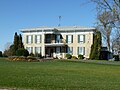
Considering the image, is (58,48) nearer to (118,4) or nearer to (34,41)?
(34,41)

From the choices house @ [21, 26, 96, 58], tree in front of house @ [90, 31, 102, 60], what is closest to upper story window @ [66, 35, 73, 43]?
house @ [21, 26, 96, 58]

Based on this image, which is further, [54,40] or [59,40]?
[54,40]

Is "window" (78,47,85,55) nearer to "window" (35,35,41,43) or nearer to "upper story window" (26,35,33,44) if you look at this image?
"window" (35,35,41,43)

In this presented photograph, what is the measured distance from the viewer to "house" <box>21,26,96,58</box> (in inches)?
3049

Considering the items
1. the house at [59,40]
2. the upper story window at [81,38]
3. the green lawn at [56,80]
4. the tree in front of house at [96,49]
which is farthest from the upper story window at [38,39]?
the green lawn at [56,80]

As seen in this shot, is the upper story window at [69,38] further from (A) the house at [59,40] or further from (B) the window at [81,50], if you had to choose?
(B) the window at [81,50]

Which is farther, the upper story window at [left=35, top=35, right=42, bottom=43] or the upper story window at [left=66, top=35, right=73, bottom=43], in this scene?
the upper story window at [left=35, top=35, right=42, bottom=43]

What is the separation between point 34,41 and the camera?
267 feet

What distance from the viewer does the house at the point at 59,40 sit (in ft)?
254

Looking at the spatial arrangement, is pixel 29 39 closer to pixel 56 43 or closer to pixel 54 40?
pixel 54 40

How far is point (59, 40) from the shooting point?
266ft

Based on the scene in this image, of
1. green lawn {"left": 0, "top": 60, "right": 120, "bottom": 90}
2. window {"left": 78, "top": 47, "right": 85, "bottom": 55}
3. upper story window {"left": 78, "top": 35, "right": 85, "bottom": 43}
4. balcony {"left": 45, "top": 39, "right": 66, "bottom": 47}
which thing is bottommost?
green lawn {"left": 0, "top": 60, "right": 120, "bottom": 90}

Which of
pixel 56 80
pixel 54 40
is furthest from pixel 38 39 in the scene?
pixel 56 80

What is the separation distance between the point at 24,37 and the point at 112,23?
4500cm
